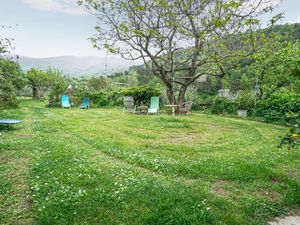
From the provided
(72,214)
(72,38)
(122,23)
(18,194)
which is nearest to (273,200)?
(72,214)

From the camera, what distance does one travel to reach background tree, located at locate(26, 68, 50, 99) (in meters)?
26.3

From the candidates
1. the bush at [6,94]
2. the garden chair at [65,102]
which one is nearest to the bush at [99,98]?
the garden chair at [65,102]

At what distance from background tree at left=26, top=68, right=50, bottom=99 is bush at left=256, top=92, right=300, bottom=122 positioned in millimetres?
23112

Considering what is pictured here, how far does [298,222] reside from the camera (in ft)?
9.64

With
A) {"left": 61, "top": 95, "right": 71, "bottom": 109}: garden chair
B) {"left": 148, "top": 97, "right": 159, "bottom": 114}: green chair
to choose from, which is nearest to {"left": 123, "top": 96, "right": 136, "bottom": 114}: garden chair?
{"left": 148, "top": 97, "right": 159, "bottom": 114}: green chair

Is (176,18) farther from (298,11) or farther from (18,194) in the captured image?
(18,194)

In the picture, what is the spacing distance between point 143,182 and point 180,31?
10.3m

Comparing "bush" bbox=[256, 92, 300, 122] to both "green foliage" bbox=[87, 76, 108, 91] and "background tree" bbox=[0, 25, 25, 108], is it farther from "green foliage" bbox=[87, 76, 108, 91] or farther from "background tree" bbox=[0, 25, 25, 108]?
"green foliage" bbox=[87, 76, 108, 91]

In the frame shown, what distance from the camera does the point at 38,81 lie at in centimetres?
2659

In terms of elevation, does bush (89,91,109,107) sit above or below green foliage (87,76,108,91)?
below

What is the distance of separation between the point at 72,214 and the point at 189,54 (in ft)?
43.4

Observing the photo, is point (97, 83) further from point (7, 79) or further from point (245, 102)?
point (7, 79)

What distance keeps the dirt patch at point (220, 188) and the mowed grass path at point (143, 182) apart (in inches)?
0.7

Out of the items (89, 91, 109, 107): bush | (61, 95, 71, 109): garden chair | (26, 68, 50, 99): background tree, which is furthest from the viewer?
(26, 68, 50, 99): background tree
